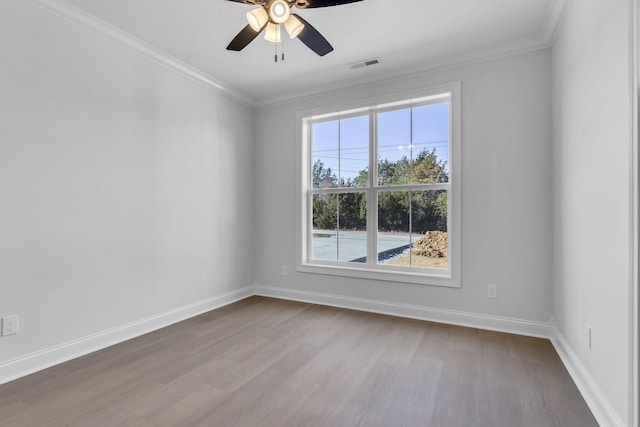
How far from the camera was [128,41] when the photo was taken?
111 inches

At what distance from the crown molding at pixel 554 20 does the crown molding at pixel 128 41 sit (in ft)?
10.7

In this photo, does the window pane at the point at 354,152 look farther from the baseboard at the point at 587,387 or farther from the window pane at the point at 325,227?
the baseboard at the point at 587,387

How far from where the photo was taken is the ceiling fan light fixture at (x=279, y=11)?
6.52 feet

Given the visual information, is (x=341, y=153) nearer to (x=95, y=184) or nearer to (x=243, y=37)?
(x=243, y=37)

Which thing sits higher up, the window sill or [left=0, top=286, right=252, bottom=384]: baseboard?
the window sill

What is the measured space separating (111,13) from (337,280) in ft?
10.9

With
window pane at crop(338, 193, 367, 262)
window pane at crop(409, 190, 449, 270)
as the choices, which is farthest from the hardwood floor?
window pane at crop(338, 193, 367, 262)

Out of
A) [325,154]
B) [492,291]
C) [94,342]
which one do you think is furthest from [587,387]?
[94,342]

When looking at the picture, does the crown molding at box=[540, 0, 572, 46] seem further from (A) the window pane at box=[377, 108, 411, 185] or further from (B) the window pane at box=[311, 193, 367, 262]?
(B) the window pane at box=[311, 193, 367, 262]

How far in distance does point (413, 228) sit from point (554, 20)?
7.03 ft

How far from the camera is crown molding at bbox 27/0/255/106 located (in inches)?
92.9

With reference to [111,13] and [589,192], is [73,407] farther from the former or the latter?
[589,192]

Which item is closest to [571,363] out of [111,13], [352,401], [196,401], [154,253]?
[352,401]

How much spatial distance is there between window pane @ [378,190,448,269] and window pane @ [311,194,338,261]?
0.61 metres
